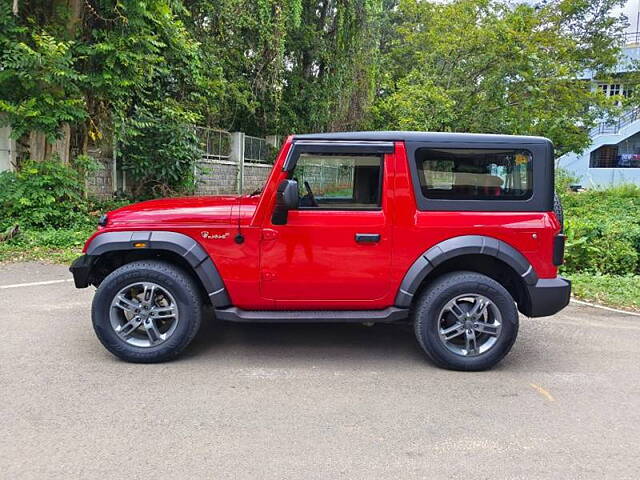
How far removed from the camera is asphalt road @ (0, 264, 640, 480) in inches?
112

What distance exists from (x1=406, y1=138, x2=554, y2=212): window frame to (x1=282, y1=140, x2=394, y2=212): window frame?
22 cm

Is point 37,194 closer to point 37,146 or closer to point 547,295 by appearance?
point 37,146

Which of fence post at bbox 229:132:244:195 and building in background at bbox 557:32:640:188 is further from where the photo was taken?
building in background at bbox 557:32:640:188

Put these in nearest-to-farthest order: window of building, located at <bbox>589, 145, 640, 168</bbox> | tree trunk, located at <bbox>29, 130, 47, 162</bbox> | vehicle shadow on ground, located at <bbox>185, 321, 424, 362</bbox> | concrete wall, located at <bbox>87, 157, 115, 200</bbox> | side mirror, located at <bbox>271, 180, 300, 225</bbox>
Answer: side mirror, located at <bbox>271, 180, 300, 225</bbox>
vehicle shadow on ground, located at <bbox>185, 321, 424, 362</bbox>
tree trunk, located at <bbox>29, 130, 47, 162</bbox>
concrete wall, located at <bbox>87, 157, 115, 200</bbox>
window of building, located at <bbox>589, 145, 640, 168</bbox>

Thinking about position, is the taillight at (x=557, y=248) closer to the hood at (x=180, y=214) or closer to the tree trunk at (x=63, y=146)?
the hood at (x=180, y=214)

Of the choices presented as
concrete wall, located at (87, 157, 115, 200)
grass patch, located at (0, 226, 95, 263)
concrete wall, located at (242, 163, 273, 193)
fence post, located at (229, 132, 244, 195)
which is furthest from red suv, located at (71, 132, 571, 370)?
concrete wall, located at (242, 163, 273, 193)

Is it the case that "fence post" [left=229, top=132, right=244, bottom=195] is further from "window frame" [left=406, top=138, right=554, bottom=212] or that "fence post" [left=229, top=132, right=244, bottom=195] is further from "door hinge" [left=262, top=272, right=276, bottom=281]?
"window frame" [left=406, top=138, right=554, bottom=212]

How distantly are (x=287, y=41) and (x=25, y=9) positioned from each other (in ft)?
38.4

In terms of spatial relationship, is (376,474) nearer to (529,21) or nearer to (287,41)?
(529,21)

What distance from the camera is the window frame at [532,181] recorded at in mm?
4129

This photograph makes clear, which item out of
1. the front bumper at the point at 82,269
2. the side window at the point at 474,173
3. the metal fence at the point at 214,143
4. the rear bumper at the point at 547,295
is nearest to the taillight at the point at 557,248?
the rear bumper at the point at 547,295

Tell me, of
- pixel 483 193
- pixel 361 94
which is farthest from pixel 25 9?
pixel 361 94

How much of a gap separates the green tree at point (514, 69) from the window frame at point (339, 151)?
39.6 ft

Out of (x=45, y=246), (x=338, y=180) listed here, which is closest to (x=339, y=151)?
(x=338, y=180)
